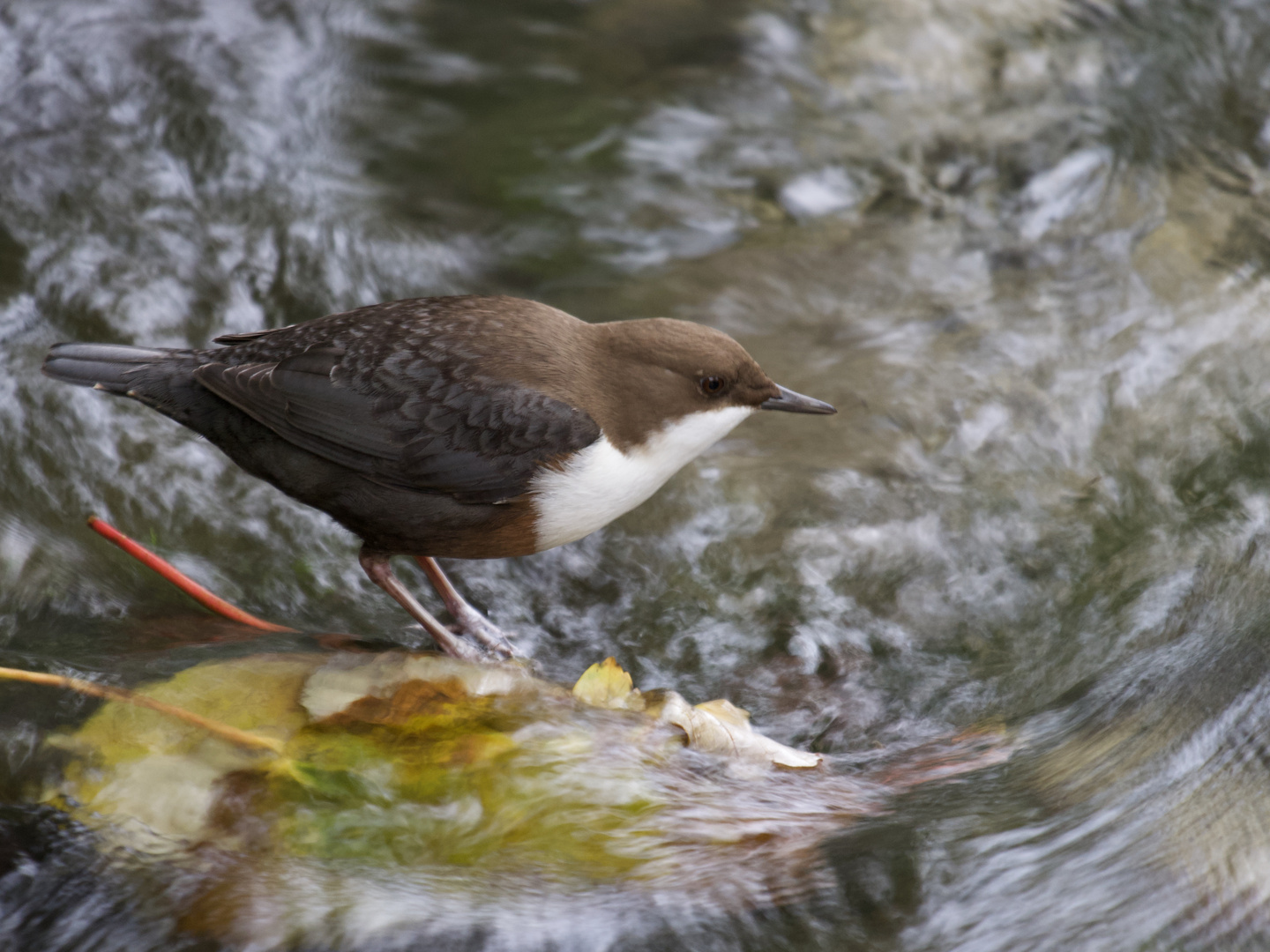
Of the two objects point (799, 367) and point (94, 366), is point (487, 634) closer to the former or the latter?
point (94, 366)

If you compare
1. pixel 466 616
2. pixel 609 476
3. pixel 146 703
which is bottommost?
pixel 466 616

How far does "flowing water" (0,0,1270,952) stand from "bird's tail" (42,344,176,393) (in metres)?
0.45

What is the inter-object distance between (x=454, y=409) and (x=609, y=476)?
1.49 ft

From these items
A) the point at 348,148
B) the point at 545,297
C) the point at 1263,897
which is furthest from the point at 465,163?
the point at 1263,897

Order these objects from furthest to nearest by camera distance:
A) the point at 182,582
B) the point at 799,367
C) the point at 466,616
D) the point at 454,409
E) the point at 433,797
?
1. the point at 799,367
2. the point at 466,616
3. the point at 182,582
4. the point at 454,409
5. the point at 433,797

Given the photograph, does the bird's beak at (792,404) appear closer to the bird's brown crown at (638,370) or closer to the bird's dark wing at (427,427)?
the bird's brown crown at (638,370)

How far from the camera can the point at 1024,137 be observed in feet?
19.6

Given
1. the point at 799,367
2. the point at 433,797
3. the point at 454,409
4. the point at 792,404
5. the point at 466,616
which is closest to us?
the point at 433,797

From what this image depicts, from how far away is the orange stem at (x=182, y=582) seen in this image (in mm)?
3199

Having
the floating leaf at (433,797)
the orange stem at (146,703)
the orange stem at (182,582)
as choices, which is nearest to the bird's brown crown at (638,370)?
the floating leaf at (433,797)

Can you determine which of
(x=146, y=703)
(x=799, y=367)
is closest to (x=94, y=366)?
(x=146, y=703)

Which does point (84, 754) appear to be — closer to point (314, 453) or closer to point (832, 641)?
point (314, 453)

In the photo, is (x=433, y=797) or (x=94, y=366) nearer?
(x=433, y=797)

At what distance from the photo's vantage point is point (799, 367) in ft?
15.7
